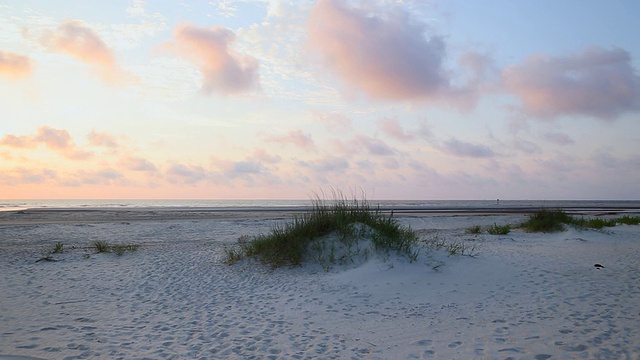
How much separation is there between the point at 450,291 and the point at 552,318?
2.10 metres

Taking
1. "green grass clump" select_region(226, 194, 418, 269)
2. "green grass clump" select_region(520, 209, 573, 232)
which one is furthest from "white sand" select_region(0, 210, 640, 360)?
"green grass clump" select_region(520, 209, 573, 232)

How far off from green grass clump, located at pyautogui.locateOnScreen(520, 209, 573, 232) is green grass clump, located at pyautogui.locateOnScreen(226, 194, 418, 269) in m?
9.46

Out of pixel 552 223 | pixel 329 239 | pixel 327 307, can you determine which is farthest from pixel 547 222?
pixel 327 307

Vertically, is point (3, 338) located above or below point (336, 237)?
below

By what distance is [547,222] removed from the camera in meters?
18.1

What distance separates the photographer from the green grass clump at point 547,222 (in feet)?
58.5

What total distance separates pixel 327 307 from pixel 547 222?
14426mm

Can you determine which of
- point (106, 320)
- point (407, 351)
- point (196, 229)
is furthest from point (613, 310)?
point (196, 229)

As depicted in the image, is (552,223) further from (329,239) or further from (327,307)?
(327,307)

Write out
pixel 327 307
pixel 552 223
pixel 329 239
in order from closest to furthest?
pixel 327 307 < pixel 329 239 < pixel 552 223

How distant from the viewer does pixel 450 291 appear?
8.20 m

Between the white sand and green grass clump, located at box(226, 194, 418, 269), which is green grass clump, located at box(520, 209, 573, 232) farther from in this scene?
green grass clump, located at box(226, 194, 418, 269)

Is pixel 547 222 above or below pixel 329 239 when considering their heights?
below

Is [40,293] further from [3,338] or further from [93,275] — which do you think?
[3,338]
